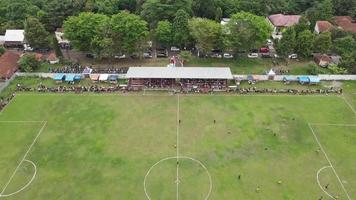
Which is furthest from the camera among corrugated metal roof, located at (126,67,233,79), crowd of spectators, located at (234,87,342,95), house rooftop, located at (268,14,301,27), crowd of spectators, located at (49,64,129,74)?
house rooftop, located at (268,14,301,27)

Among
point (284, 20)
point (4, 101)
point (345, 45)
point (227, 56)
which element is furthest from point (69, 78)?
point (345, 45)

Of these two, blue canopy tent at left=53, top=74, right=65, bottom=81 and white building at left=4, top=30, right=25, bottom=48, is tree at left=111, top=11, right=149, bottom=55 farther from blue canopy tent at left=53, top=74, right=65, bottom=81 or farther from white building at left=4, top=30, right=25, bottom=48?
white building at left=4, top=30, right=25, bottom=48

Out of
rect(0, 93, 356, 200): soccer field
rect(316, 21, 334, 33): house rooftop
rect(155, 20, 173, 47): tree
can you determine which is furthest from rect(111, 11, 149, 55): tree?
rect(316, 21, 334, 33): house rooftop

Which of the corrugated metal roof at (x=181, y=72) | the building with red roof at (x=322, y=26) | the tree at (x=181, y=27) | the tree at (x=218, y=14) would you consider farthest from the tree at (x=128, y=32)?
the building with red roof at (x=322, y=26)

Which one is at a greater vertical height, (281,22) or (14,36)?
(281,22)

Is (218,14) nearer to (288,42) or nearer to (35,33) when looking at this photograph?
(288,42)

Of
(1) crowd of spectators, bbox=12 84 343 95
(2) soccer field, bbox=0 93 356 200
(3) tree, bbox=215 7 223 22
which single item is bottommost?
(2) soccer field, bbox=0 93 356 200
